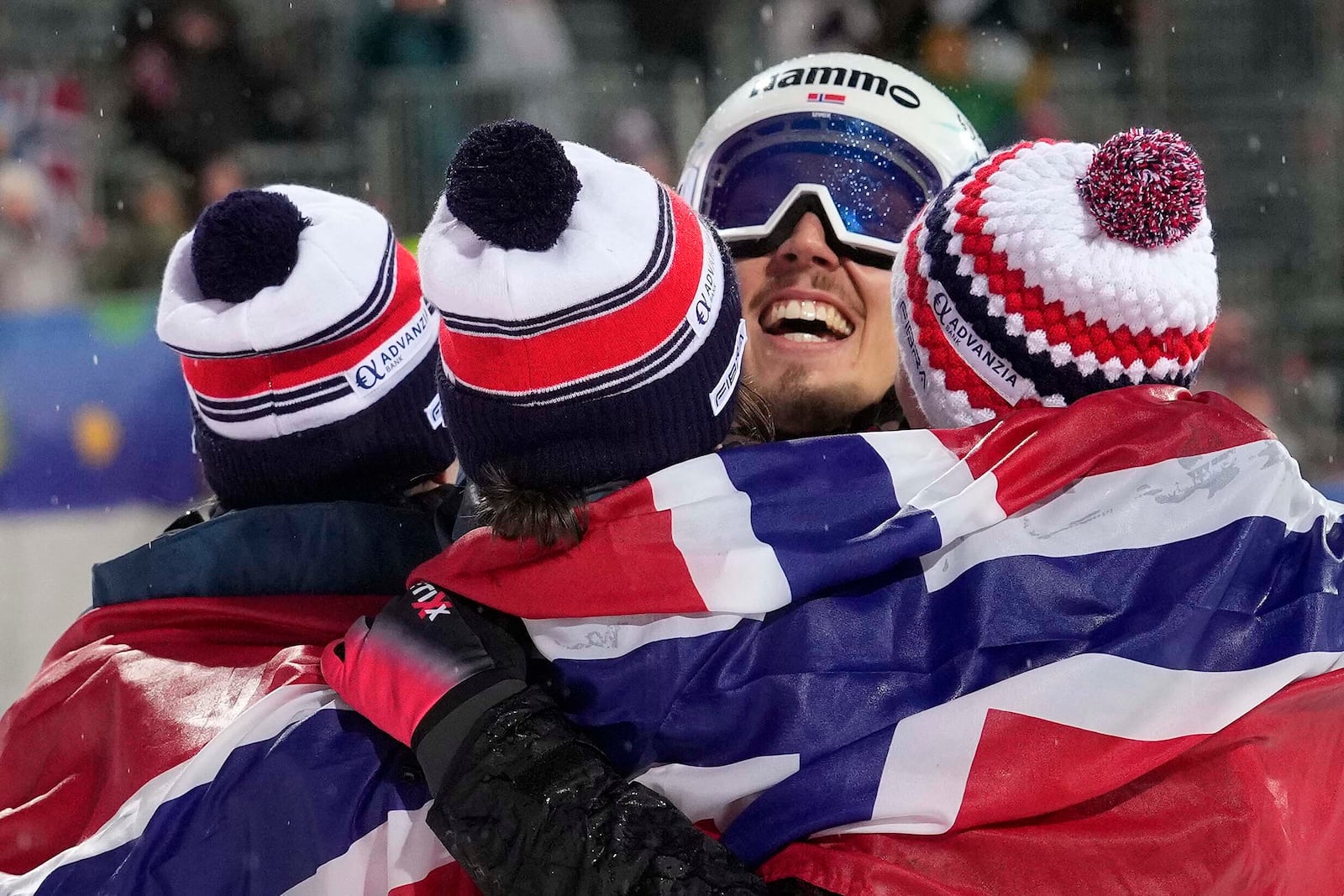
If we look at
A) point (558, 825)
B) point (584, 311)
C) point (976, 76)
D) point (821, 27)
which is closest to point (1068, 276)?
point (584, 311)

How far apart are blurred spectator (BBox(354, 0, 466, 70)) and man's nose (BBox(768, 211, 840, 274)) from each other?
14.0 ft

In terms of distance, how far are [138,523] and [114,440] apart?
0.34 meters

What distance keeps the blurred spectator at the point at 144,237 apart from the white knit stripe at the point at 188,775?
15.7ft

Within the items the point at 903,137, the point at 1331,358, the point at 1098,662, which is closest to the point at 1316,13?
the point at 1331,358

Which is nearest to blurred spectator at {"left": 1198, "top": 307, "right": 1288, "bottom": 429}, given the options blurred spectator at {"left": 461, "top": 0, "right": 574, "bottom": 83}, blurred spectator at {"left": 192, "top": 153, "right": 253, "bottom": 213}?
blurred spectator at {"left": 461, "top": 0, "right": 574, "bottom": 83}

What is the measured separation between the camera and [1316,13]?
6.18 m

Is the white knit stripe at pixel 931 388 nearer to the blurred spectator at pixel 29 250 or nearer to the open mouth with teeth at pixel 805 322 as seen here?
the open mouth with teeth at pixel 805 322

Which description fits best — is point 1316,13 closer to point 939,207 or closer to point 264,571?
point 939,207

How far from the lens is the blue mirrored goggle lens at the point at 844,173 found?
8.27ft

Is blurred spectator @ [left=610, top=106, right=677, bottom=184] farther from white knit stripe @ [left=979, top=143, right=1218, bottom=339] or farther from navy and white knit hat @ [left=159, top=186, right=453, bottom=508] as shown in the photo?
white knit stripe @ [left=979, top=143, right=1218, bottom=339]

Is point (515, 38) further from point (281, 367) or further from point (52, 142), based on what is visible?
point (281, 367)

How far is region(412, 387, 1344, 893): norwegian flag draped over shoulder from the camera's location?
1.43 meters

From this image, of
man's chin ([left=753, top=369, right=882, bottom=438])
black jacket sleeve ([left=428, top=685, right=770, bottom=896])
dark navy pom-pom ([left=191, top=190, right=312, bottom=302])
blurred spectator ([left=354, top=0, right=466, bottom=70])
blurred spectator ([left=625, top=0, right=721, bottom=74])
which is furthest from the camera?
blurred spectator ([left=625, top=0, right=721, bottom=74])

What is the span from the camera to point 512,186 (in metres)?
1.43
